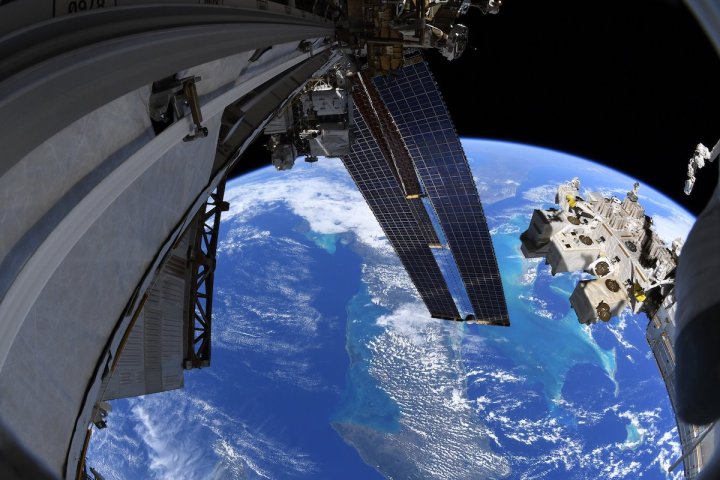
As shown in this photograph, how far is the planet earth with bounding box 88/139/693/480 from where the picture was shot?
1551 inches

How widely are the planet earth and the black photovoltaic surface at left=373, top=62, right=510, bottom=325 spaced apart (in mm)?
21346

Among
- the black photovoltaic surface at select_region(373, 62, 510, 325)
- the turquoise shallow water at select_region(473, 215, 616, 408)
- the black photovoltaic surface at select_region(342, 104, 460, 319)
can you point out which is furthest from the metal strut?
the turquoise shallow water at select_region(473, 215, 616, 408)

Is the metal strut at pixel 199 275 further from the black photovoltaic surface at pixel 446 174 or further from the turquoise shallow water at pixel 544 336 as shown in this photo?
the turquoise shallow water at pixel 544 336

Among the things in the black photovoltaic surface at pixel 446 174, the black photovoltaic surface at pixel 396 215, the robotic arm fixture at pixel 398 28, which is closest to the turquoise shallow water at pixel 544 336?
the black photovoltaic surface at pixel 396 215

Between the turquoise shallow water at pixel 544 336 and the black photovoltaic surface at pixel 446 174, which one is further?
the turquoise shallow water at pixel 544 336

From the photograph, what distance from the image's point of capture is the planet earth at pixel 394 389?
39406 mm

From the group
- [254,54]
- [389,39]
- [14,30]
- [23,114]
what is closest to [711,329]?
[23,114]

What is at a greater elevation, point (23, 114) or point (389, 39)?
point (389, 39)

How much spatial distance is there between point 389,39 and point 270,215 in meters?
55.5

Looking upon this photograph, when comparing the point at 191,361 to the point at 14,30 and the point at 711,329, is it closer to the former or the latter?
the point at 14,30

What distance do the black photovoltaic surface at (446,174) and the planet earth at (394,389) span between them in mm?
21346

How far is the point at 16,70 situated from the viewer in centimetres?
114

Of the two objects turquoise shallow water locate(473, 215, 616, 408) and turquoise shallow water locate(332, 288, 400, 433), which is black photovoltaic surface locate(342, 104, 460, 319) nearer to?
turquoise shallow water locate(332, 288, 400, 433)

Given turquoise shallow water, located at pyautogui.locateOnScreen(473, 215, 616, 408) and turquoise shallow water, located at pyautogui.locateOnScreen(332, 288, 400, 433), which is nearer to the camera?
turquoise shallow water, located at pyautogui.locateOnScreen(332, 288, 400, 433)
